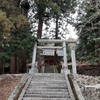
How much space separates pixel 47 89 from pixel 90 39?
6.16 meters

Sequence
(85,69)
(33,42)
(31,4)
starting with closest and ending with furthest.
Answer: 1. (33,42)
2. (31,4)
3. (85,69)

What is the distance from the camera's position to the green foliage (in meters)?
11.7

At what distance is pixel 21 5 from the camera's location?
12.6 metres

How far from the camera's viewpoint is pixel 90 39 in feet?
39.9

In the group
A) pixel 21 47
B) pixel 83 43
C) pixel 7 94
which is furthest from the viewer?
pixel 83 43

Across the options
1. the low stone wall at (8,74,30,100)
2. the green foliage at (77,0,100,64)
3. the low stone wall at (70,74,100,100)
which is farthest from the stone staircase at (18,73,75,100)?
the green foliage at (77,0,100,64)

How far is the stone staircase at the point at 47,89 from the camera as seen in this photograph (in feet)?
23.1

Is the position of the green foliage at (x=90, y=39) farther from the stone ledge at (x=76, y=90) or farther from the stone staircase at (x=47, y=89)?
the stone ledge at (x=76, y=90)

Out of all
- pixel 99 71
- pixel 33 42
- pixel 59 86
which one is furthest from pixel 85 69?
pixel 59 86

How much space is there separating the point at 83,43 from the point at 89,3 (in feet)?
13.1

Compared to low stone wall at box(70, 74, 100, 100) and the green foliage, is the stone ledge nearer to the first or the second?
low stone wall at box(70, 74, 100, 100)

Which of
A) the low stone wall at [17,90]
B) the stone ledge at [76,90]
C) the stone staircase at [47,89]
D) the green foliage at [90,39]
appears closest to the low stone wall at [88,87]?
the stone ledge at [76,90]

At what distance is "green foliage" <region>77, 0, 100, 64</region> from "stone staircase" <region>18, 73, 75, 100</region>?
3.91 meters

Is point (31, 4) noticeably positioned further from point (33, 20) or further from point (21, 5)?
point (33, 20)
